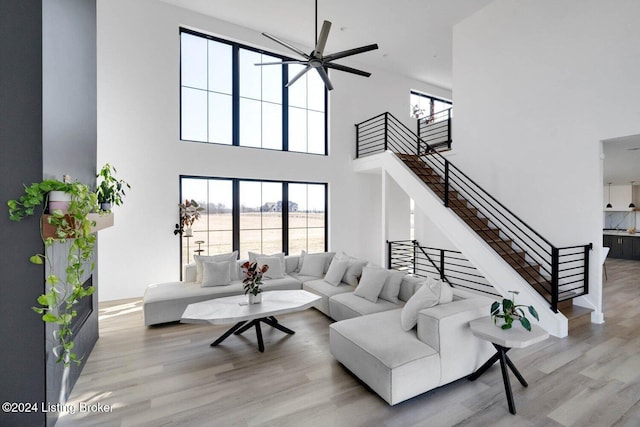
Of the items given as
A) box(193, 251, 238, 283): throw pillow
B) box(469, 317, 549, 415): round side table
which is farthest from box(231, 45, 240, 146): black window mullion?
box(469, 317, 549, 415): round side table

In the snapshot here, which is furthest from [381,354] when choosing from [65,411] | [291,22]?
[291,22]

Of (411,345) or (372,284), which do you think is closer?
(411,345)

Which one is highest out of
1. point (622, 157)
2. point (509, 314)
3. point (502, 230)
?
point (622, 157)

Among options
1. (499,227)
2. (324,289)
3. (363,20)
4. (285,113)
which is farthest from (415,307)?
(363,20)

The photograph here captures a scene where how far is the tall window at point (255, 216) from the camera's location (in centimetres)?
574

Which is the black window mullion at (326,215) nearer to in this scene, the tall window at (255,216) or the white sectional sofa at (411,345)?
the tall window at (255,216)

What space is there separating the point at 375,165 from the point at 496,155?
233cm

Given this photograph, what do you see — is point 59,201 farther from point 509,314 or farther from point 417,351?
point 509,314

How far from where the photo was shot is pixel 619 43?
3.81m

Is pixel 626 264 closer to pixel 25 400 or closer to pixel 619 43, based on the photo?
pixel 619 43

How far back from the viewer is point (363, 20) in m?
5.73

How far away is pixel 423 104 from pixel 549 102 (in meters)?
4.59

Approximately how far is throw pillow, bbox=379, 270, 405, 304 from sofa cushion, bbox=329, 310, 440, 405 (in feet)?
3.36

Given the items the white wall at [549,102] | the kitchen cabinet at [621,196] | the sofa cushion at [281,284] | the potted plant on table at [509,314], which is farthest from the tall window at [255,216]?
the kitchen cabinet at [621,196]
